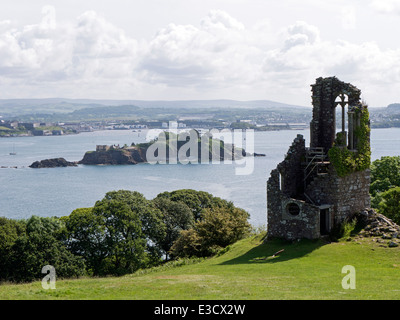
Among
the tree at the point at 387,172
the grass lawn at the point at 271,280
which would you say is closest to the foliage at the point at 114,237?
the grass lawn at the point at 271,280

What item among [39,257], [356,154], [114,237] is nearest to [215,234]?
[356,154]

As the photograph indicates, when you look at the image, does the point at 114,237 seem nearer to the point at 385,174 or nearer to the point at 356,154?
the point at 356,154

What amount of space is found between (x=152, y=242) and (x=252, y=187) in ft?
218

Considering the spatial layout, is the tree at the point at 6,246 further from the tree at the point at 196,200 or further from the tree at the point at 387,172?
the tree at the point at 387,172

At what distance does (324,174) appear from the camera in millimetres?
24422

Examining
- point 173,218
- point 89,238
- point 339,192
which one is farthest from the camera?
point 173,218

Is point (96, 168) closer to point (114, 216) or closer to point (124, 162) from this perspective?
point (124, 162)

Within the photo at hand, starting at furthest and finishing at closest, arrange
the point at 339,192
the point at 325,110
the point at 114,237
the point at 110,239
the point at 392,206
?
the point at 114,237 < the point at 110,239 < the point at 392,206 < the point at 325,110 < the point at 339,192

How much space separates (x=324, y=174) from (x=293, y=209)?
238 cm

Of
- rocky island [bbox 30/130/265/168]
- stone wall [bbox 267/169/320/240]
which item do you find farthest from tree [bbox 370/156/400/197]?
rocky island [bbox 30/130/265/168]

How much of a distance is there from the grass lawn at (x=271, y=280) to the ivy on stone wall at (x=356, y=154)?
3.76 m

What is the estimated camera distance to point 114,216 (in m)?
41.2

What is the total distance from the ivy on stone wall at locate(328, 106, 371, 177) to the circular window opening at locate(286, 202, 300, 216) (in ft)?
8.87

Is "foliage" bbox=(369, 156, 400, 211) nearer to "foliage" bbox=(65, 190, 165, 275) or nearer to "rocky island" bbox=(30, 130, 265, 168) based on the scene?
"foliage" bbox=(65, 190, 165, 275)
